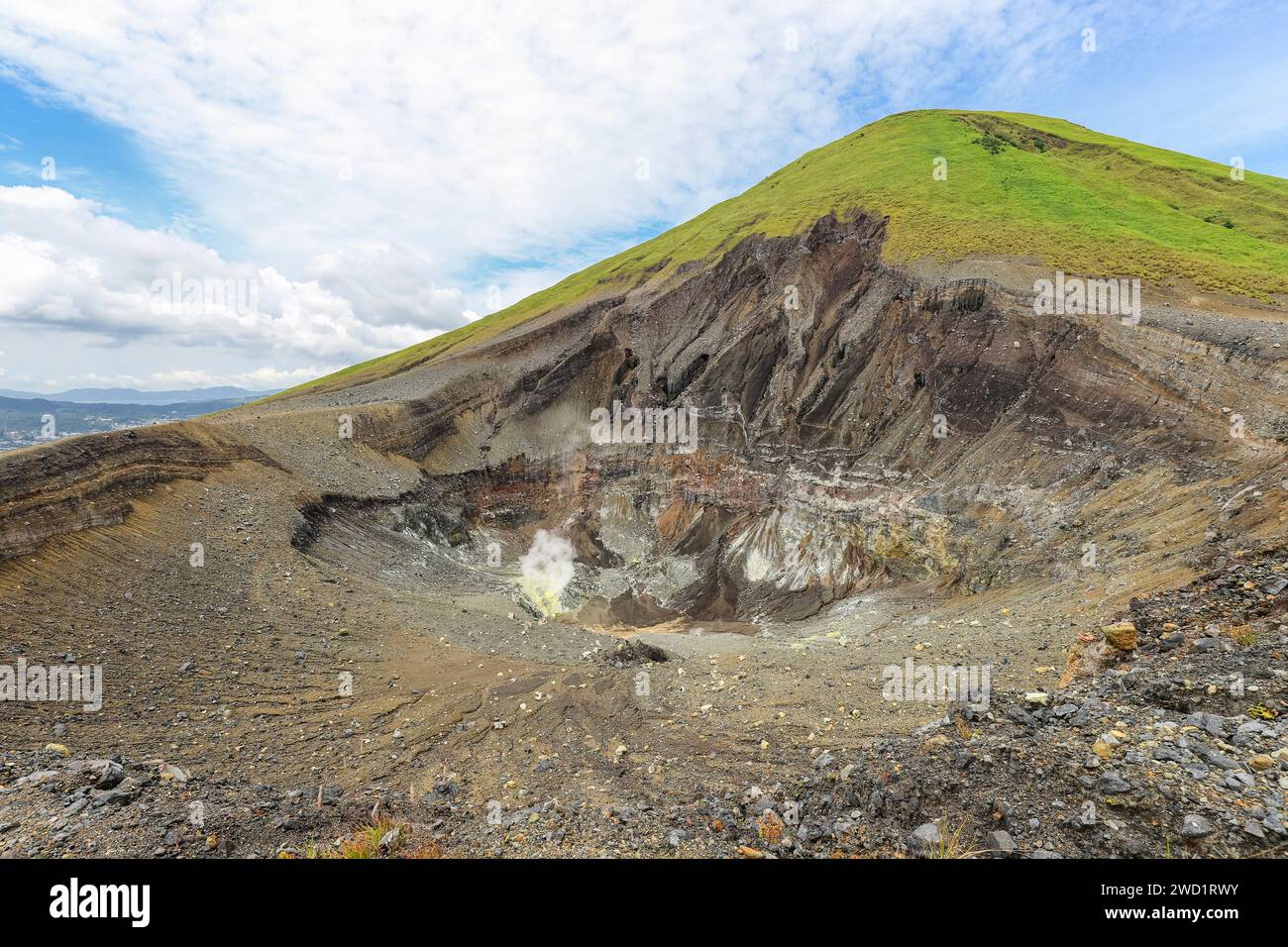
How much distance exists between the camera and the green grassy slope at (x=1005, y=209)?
28.4 meters

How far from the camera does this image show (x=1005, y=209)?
36375 mm

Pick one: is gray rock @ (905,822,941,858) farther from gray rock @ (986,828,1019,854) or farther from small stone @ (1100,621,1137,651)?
small stone @ (1100,621,1137,651)

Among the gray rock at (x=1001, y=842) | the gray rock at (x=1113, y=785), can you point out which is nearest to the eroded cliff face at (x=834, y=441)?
the gray rock at (x=1113, y=785)

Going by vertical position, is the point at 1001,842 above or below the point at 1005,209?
below

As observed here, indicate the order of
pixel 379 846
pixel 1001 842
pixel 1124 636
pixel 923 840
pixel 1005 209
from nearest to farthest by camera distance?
pixel 1001 842 → pixel 923 840 → pixel 379 846 → pixel 1124 636 → pixel 1005 209

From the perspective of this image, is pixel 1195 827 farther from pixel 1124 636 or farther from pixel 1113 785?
pixel 1124 636

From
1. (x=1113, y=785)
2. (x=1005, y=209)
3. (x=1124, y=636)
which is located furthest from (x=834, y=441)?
(x=1113, y=785)

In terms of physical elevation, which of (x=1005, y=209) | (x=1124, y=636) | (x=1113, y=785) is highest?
(x=1005, y=209)

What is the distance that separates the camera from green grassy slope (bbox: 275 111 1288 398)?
2842cm

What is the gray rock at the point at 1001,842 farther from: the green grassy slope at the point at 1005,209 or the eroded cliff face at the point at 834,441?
the green grassy slope at the point at 1005,209

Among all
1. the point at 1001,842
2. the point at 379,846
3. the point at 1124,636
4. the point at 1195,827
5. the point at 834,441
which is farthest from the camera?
the point at 834,441

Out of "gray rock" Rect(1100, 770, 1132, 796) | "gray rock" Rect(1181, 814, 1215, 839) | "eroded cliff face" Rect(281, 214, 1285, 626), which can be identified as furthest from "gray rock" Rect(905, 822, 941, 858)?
"eroded cliff face" Rect(281, 214, 1285, 626)
